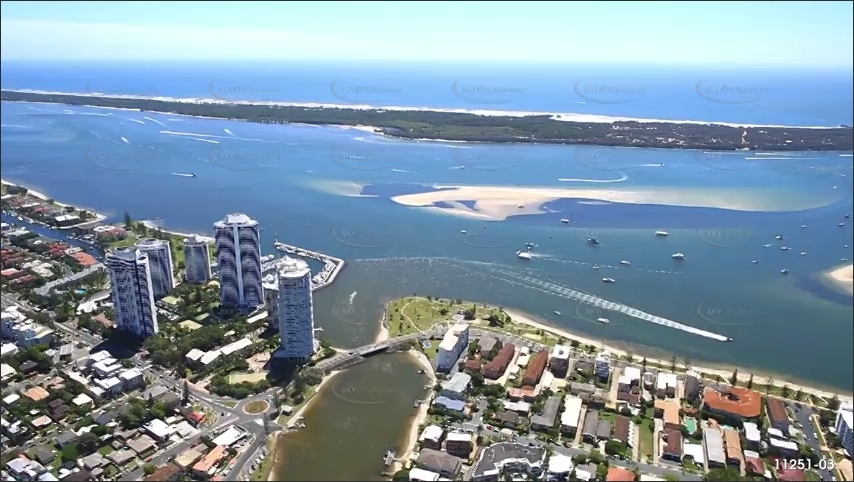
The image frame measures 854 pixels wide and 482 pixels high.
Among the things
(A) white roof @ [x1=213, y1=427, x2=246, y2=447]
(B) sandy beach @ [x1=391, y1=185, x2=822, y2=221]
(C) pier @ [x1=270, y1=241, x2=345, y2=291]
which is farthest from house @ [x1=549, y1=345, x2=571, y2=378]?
(B) sandy beach @ [x1=391, y1=185, x2=822, y2=221]

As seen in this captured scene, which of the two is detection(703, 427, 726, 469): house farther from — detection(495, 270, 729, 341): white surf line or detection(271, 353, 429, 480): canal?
detection(271, 353, 429, 480): canal

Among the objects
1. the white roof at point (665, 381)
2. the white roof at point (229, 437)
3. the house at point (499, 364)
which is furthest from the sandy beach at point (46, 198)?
the white roof at point (665, 381)

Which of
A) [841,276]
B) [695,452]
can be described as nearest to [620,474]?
[695,452]

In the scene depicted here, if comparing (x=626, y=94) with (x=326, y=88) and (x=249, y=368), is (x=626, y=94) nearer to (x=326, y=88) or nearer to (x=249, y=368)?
(x=326, y=88)

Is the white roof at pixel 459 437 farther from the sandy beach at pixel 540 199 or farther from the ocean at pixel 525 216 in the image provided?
the sandy beach at pixel 540 199

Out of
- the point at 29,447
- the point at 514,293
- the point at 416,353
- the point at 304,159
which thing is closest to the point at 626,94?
the point at 304,159

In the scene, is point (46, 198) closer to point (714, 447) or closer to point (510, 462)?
→ point (510, 462)

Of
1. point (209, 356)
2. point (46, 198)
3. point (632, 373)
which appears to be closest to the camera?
point (632, 373)
